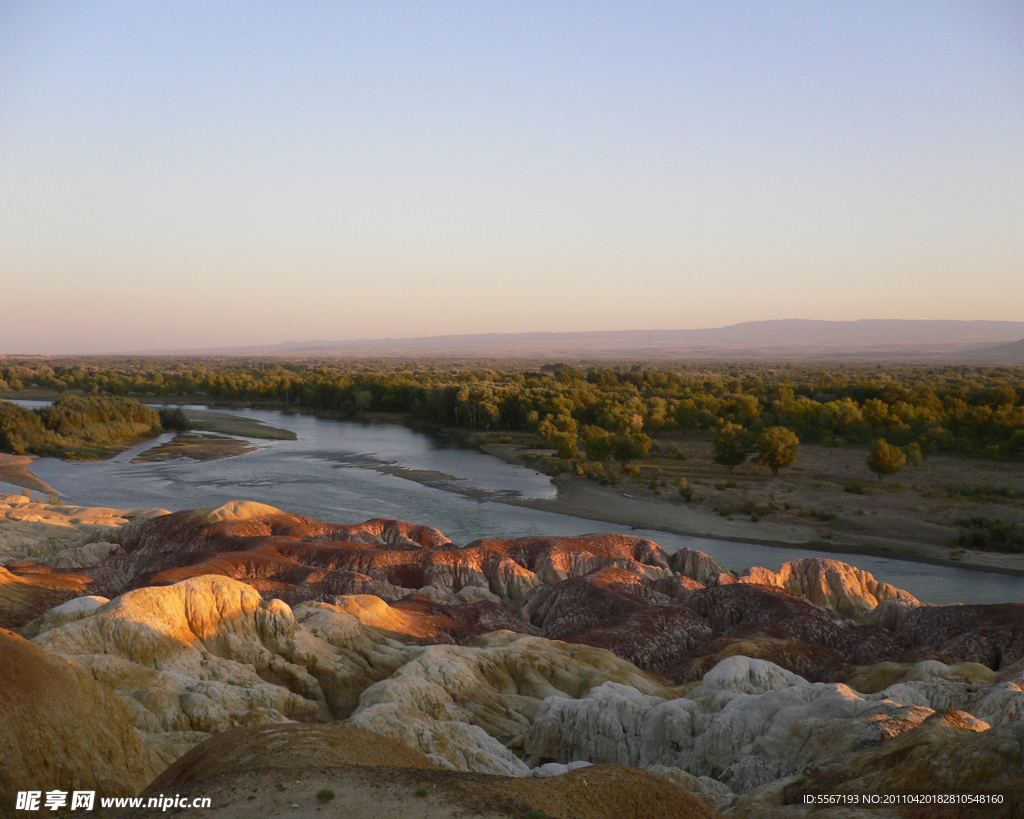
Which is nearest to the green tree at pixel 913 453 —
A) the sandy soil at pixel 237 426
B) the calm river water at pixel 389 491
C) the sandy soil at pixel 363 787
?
the calm river water at pixel 389 491

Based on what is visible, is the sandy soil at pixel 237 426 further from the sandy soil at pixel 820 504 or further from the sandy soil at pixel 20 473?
the sandy soil at pixel 820 504

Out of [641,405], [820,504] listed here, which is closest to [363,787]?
[820,504]

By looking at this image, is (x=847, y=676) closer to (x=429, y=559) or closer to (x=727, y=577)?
(x=727, y=577)

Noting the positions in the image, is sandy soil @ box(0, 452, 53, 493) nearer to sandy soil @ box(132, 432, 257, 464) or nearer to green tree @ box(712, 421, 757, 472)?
sandy soil @ box(132, 432, 257, 464)

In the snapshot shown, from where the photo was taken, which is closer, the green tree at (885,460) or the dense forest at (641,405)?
the green tree at (885,460)

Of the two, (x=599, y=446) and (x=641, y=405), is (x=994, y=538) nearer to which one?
(x=599, y=446)

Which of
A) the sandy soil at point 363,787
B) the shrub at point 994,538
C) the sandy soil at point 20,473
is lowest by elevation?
the shrub at point 994,538
